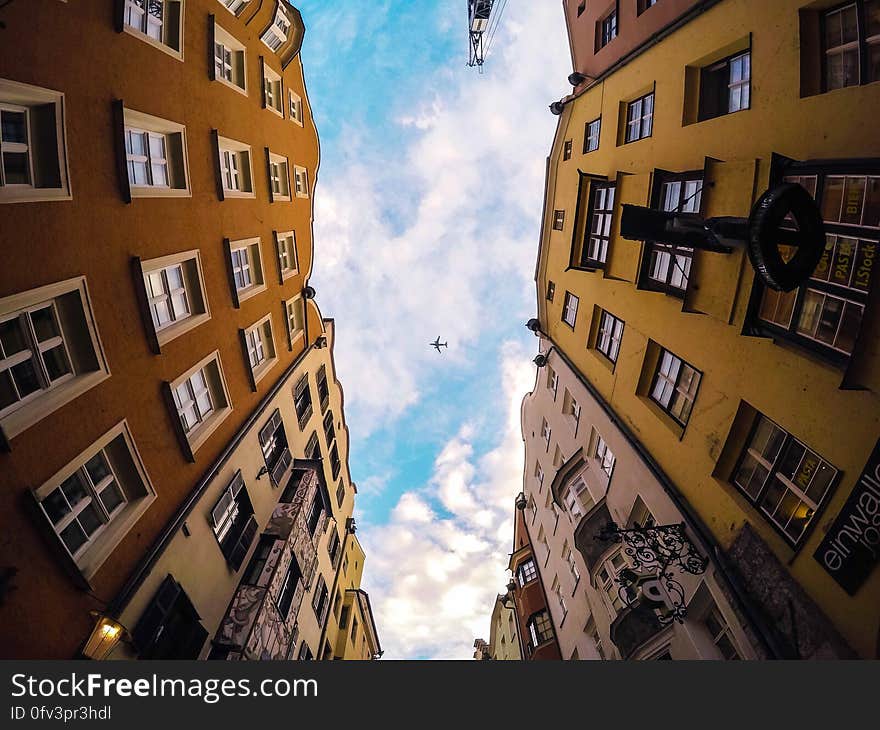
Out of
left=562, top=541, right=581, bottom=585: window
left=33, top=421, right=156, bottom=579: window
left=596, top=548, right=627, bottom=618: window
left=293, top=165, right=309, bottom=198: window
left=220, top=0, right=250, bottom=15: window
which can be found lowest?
left=562, top=541, right=581, bottom=585: window

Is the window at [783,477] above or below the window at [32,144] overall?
below

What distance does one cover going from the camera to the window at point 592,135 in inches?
717

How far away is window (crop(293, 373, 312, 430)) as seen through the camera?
21.0m

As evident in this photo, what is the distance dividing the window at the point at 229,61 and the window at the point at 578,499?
22.8 m

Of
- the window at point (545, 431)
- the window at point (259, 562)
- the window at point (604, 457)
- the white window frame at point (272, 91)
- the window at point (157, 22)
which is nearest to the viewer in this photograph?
the window at point (157, 22)

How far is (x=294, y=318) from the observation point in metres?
21.0

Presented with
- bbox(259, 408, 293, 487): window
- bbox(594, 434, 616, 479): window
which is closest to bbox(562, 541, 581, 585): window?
Result: bbox(594, 434, 616, 479): window

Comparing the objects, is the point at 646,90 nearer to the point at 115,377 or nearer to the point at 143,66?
the point at 143,66

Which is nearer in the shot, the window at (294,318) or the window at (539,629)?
the window at (294,318)

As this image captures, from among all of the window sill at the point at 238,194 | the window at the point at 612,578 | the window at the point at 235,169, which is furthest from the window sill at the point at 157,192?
the window at the point at 612,578

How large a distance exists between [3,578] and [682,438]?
52.5 feet

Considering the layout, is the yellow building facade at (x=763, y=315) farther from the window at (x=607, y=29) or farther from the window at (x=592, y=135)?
the window at (x=607, y=29)

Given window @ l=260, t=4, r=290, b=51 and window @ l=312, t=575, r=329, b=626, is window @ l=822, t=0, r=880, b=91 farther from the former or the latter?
window @ l=312, t=575, r=329, b=626

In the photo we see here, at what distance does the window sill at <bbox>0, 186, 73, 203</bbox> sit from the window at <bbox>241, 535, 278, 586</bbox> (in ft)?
43.6
